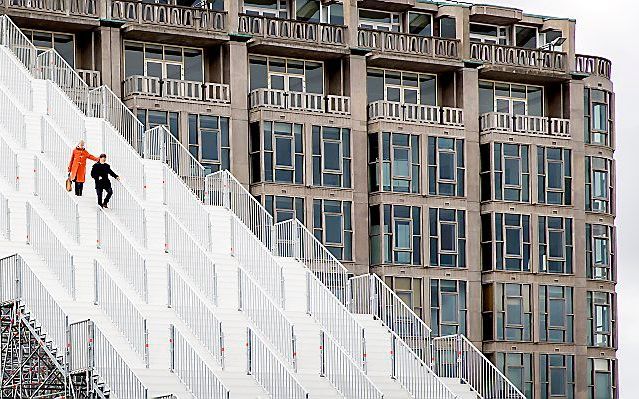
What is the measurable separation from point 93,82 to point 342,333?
64.6ft

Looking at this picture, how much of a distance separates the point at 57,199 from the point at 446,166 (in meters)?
28.1

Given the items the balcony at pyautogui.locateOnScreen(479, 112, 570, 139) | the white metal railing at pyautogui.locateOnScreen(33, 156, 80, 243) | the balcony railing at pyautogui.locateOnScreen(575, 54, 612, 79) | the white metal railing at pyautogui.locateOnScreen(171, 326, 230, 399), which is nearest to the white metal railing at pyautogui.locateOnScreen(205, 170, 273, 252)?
the white metal railing at pyautogui.locateOnScreen(33, 156, 80, 243)

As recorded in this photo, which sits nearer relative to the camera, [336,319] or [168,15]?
[336,319]

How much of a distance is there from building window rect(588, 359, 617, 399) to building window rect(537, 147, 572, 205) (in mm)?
6869

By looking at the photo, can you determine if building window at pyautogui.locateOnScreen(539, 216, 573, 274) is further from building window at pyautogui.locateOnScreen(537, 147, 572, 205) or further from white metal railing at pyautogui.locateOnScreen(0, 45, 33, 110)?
white metal railing at pyautogui.locateOnScreen(0, 45, 33, 110)

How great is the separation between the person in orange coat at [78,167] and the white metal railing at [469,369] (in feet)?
41.3

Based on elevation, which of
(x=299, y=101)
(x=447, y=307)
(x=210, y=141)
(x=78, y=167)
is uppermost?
(x=299, y=101)

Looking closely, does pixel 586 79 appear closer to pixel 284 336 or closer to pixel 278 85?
pixel 278 85

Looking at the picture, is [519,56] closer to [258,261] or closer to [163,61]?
[163,61]

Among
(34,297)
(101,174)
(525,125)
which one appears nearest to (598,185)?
(525,125)

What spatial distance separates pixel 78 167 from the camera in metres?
56.7

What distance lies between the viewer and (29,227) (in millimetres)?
53812

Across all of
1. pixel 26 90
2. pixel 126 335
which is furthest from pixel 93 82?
pixel 126 335

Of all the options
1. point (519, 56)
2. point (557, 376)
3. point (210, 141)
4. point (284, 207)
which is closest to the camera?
point (210, 141)
